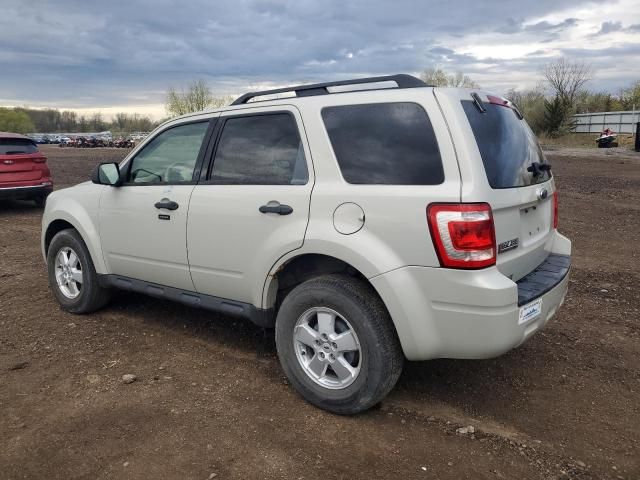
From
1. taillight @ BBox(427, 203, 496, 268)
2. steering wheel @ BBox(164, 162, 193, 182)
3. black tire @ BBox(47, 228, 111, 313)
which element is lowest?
black tire @ BBox(47, 228, 111, 313)

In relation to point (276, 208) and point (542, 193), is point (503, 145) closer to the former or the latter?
point (542, 193)

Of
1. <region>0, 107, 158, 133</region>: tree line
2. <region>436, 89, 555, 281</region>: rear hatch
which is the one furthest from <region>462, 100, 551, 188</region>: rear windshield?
<region>0, 107, 158, 133</region>: tree line

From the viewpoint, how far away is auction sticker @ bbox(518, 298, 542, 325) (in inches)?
118

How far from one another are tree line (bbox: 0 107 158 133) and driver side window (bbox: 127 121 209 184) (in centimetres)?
11175

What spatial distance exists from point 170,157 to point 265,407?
83.5 inches

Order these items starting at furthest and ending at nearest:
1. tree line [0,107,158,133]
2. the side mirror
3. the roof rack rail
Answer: tree line [0,107,158,133]
the side mirror
the roof rack rail

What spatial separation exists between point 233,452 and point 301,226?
1.34 m

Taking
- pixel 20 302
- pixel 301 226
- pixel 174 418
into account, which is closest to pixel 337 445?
pixel 174 418

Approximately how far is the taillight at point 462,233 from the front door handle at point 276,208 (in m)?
0.95

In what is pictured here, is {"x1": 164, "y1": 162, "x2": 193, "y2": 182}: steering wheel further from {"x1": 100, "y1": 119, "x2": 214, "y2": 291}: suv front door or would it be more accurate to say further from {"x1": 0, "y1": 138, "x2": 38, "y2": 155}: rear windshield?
{"x1": 0, "y1": 138, "x2": 38, "y2": 155}: rear windshield

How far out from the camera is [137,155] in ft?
15.0

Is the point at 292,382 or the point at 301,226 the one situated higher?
the point at 301,226

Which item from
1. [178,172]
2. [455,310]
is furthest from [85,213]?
[455,310]

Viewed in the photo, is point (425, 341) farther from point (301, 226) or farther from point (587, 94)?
point (587, 94)
